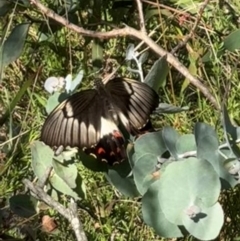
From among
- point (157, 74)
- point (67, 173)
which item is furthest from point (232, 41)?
point (67, 173)

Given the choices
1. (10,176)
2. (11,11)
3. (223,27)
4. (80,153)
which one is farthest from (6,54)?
(223,27)

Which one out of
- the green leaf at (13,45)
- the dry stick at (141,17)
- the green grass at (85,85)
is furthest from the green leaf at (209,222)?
the green leaf at (13,45)

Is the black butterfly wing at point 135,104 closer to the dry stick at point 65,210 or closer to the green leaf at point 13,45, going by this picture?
the dry stick at point 65,210

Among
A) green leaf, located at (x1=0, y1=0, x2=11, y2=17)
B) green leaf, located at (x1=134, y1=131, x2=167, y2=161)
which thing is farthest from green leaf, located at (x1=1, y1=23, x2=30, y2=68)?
green leaf, located at (x1=134, y1=131, x2=167, y2=161)

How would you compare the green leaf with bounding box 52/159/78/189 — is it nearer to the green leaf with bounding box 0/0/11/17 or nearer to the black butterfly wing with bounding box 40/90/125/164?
the black butterfly wing with bounding box 40/90/125/164

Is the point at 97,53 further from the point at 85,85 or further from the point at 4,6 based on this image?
the point at 4,6
